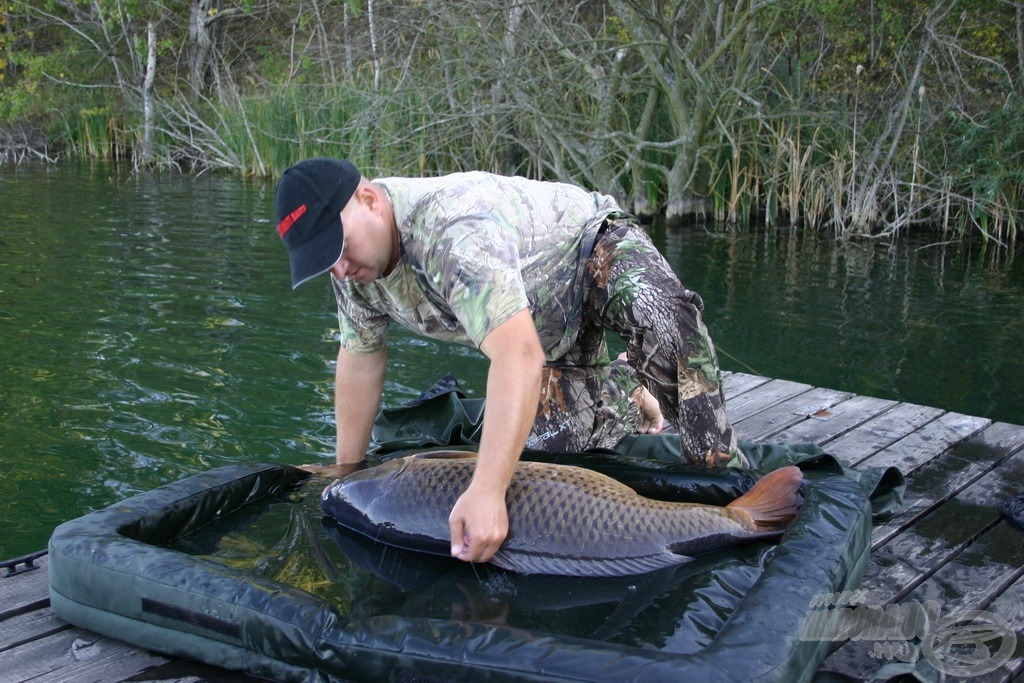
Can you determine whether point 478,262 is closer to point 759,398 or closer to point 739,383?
point 759,398

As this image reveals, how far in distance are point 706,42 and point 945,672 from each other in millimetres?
12559

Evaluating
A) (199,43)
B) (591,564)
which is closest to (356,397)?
(591,564)

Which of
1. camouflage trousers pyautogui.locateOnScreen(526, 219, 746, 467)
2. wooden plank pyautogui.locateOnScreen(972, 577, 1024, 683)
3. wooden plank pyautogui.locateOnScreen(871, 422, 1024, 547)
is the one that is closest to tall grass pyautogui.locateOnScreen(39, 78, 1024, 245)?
wooden plank pyautogui.locateOnScreen(871, 422, 1024, 547)

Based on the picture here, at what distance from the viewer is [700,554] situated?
2957mm

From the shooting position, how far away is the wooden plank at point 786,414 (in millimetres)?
4684

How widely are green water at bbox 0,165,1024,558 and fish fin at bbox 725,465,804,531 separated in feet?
9.51

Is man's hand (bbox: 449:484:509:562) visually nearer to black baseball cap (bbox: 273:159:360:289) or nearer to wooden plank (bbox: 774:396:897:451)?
black baseball cap (bbox: 273:159:360:289)

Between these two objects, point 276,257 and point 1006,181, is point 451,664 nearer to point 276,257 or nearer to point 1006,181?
point 276,257

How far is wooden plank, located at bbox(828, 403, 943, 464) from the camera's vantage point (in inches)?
171

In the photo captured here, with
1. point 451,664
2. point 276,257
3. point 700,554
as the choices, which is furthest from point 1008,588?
point 276,257

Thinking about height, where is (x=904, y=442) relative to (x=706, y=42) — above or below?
below

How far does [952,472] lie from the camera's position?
4.00 metres

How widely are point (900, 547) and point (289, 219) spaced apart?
2180mm

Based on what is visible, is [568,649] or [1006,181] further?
[1006,181]
